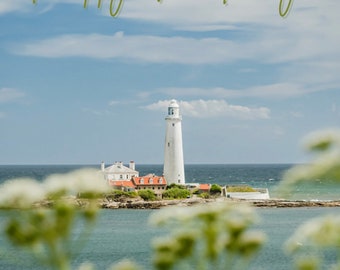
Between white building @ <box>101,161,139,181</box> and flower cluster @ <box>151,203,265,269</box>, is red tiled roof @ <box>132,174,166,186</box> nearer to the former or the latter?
white building @ <box>101,161,139,181</box>

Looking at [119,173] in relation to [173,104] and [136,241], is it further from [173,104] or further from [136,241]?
[136,241]

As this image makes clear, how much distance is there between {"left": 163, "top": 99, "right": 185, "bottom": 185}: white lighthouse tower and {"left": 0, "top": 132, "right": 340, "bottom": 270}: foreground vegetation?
189ft

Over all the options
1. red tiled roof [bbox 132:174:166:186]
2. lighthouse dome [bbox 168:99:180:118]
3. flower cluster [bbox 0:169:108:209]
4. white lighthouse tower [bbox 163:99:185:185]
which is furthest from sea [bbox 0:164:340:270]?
flower cluster [bbox 0:169:108:209]

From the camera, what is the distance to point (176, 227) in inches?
40.7

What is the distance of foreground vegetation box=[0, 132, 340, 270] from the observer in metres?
0.90

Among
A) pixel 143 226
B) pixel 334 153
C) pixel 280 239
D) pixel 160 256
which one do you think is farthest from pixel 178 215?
pixel 143 226

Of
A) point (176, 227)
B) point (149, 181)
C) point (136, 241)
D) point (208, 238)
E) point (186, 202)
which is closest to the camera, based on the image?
point (208, 238)

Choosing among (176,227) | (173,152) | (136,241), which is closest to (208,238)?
(176,227)

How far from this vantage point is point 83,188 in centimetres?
94

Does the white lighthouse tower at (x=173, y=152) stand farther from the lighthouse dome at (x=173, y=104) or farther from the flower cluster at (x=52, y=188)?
the flower cluster at (x=52, y=188)

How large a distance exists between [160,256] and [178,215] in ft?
0.40

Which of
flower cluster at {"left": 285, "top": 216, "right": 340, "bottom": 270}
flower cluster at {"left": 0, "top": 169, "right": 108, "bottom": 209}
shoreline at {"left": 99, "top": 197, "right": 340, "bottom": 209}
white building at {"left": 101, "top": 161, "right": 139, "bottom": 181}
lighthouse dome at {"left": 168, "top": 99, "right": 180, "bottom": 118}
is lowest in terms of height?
flower cluster at {"left": 285, "top": 216, "right": 340, "bottom": 270}

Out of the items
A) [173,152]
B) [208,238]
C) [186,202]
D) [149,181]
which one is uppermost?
[173,152]

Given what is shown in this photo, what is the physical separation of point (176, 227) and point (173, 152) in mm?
57981
